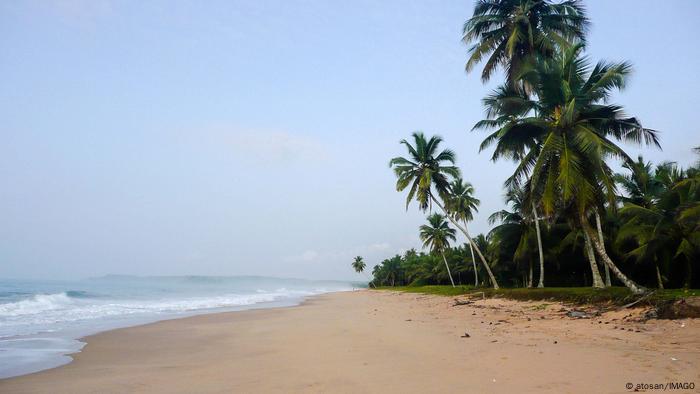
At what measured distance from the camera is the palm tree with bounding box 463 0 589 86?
19.1 m

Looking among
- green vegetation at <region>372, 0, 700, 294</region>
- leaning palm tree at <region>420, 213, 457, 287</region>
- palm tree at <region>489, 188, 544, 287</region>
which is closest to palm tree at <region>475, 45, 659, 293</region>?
green vegetation at <region>372, 0, 700, 294</region>

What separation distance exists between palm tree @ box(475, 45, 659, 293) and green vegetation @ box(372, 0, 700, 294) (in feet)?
0.13

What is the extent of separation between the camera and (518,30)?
19.0 metres

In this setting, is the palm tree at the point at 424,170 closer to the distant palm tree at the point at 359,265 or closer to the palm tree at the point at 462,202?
the palm tree at the point at 462,202

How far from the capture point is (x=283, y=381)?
5.80m

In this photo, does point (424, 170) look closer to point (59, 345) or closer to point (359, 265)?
point (59, 345)

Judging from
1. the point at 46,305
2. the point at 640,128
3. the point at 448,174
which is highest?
the point at 448,174

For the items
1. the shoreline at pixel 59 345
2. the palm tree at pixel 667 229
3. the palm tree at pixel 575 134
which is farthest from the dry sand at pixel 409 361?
the palm tree at pixel 667 229

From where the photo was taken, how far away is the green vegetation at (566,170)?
14375mm

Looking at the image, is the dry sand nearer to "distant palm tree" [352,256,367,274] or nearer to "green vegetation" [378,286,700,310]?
"green vegetation" [378,286,700,310]

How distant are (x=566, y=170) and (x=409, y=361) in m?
10.2

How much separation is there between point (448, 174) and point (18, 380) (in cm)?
2739

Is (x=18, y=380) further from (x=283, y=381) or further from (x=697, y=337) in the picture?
(x=697, y=337)

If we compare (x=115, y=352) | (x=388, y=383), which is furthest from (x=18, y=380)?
(x=388, y=383)
